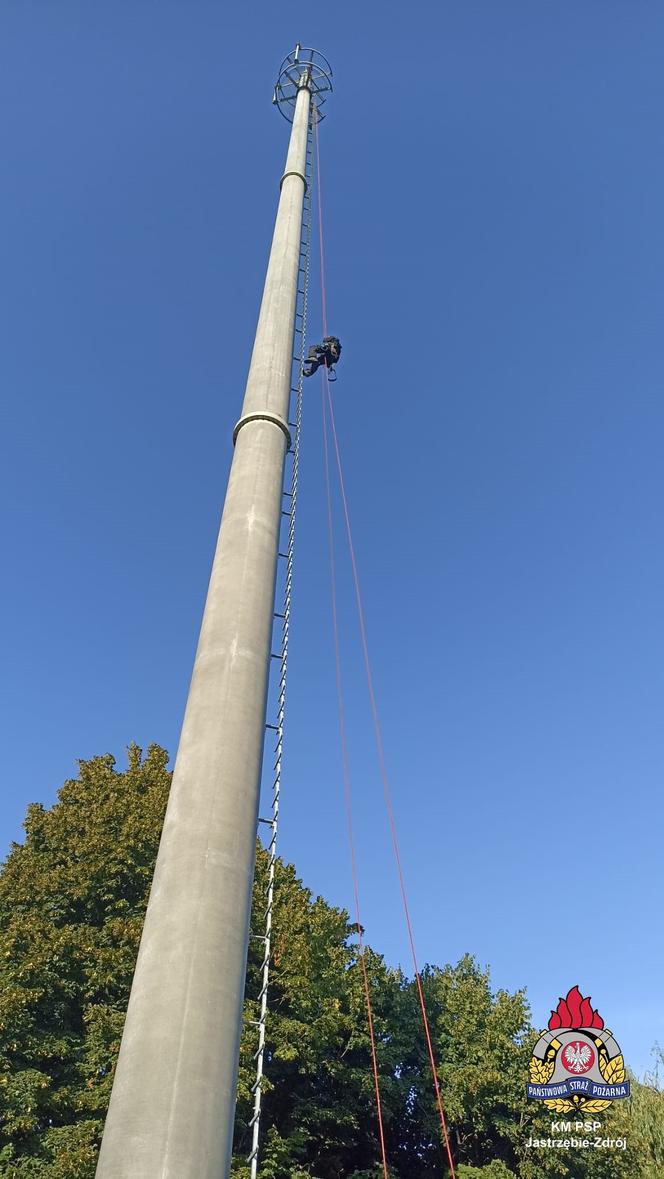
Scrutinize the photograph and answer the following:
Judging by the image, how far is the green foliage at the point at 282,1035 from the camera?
69.9ft

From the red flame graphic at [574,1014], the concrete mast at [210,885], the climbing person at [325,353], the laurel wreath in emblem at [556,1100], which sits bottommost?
the concrete mast at [210,885]

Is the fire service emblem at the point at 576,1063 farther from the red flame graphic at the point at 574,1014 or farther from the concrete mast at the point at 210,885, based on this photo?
the concrete mast at the point at 210,885

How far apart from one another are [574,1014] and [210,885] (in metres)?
28.8

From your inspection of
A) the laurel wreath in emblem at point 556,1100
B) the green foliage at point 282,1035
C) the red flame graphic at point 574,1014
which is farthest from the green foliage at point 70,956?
the laurel wreath in emblem at point 556,1100

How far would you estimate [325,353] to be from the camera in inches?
621

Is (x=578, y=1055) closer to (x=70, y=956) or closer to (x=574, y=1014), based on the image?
(x=574, y=1014)

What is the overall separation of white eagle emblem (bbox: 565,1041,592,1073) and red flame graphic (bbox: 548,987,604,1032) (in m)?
0.70

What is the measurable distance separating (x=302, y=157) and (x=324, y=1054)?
3007 cm

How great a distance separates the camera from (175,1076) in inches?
230

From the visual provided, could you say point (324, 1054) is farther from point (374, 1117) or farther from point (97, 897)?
point (97, 897)

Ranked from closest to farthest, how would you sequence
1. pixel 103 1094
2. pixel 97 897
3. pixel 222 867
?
pixel 222 867
pixel 103 1094
pixel 97 897

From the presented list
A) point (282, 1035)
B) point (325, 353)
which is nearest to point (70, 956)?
point (282, 1035)

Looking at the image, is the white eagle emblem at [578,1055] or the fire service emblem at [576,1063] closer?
the fire service emblem at [576,1063]

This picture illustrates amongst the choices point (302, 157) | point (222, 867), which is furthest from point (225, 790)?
point (302, 157)
